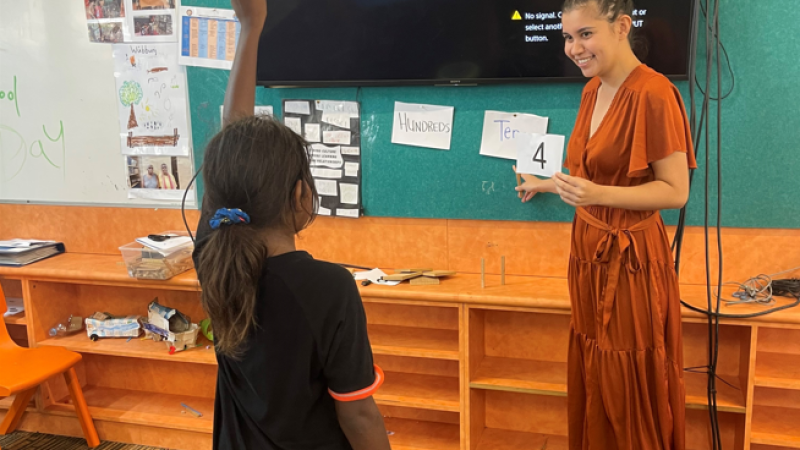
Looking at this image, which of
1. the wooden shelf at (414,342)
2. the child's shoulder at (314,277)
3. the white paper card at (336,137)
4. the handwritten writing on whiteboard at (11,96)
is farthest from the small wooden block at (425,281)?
the handwritten writing on whiteboard at (11,96)

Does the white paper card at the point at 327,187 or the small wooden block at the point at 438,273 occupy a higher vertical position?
the white paper card at the point at 327,187

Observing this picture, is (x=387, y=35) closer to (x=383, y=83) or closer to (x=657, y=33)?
(x=383, y=83)

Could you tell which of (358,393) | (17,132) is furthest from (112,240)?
(358,393)

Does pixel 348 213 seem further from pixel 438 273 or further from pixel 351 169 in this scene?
pixel 438 273

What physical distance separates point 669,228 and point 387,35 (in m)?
1.27

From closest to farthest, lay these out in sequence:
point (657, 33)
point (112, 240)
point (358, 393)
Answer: point (358, 393)
point (657, 33)
point (112, 240)

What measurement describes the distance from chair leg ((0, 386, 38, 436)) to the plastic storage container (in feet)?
2.44

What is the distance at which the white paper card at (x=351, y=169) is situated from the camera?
259 cm

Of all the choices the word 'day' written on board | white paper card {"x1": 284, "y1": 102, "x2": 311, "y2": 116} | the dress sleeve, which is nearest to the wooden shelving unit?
the word 'day' written on board

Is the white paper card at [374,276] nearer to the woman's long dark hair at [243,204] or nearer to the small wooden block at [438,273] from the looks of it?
the small wooden block at [438,273]

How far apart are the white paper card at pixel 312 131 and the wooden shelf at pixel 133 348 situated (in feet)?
3.21

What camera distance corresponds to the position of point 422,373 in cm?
265

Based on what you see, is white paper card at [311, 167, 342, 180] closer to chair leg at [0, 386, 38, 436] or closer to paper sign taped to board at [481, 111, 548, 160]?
paper sign taped to board at [481, 111, 548, 160]

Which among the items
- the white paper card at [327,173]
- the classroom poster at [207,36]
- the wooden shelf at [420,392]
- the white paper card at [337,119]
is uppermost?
the classroom poster at [207,36]
